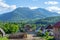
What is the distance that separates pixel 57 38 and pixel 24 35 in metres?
5.58

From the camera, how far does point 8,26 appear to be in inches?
1630

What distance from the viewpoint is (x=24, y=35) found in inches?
1208

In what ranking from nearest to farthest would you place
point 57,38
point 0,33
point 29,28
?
1. point 57,38
2. point 0,33
3. point 29,28

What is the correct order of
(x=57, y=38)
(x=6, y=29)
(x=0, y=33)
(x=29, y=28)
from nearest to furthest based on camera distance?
1. (x=57, y=38)
2. (x=0, y=33)
3. (x=6, y=29)
4. (x=29, y=28)

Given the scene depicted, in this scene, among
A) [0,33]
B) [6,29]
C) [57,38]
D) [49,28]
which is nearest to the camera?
[57,38]

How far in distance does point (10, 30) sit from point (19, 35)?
11542 mm

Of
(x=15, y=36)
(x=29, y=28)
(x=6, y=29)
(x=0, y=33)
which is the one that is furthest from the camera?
(x=29, y=28)

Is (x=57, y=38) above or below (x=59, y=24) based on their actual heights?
below

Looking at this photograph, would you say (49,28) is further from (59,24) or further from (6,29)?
(59,24)

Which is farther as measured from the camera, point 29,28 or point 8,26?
point 29,28

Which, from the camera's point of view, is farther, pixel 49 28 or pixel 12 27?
pixel 49 28

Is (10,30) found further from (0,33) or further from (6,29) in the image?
(0,33)

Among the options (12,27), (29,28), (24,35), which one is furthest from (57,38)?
(29,28)

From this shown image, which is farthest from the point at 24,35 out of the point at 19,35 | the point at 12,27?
the point at 12,27
